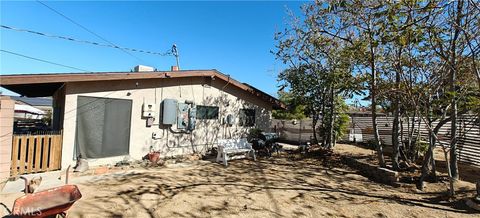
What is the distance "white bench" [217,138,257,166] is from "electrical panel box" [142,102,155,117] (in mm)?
2784

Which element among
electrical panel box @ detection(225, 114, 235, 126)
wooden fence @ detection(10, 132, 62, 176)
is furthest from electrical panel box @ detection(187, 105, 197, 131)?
wooden fence @ detection(10, 132, 62, 176)

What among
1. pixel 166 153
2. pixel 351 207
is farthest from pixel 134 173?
pixel 351 207

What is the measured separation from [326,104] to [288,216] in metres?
10.0

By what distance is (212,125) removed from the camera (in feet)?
37.5

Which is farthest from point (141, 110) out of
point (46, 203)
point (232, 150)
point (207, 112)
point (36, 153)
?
point (46, 203)

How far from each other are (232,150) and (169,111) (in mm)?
2882

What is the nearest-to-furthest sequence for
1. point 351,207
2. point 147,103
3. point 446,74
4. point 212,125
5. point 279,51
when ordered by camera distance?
point 351,207 → point 446,74 → point 147,103 → point 212,125 → point 279,51

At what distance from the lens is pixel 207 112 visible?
36.8 feet

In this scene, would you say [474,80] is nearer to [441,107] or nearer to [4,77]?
[441,107]

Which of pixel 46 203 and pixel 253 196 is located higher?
pixel 46 203

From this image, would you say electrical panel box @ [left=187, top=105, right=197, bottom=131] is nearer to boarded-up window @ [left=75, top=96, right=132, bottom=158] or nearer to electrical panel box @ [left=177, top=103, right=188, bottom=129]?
electrical panel box @ [left=177, top=103, right=188, bottom=129]

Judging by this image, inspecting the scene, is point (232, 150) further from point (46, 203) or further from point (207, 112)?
point (46, 203)

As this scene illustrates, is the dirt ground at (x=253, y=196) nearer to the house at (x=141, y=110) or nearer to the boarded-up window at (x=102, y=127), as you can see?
the boarded-up window at (x=102, y=127)

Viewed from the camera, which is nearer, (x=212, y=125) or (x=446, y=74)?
(x=446, y=74)
